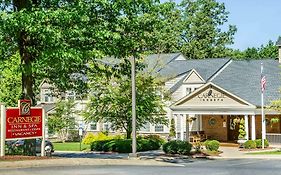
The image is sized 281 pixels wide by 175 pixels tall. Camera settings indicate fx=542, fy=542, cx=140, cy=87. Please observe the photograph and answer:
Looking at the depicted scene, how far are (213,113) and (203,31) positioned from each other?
40.0m

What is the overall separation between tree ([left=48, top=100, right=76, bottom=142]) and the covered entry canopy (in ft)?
39.5

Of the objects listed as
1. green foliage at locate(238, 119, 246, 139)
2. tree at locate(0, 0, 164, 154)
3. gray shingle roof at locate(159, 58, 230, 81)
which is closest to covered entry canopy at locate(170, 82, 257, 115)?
green foliage at locate(238, 119, 246, 139)

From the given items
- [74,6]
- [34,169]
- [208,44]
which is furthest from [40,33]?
[208,44]

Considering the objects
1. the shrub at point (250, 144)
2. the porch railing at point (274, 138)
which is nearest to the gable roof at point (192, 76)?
the porch railing at point (274, 138)

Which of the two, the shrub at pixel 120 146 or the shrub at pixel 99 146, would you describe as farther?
the shrub at pixel 99 146

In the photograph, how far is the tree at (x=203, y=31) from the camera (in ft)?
268

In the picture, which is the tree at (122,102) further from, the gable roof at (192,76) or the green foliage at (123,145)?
the gable roof at (192,76)

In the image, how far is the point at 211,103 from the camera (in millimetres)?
44969

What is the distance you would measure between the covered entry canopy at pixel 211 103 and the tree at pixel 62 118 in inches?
474

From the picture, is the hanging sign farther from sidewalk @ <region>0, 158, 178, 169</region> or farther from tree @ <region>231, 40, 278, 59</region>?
tree @ <region>231, 40, 278, 59</region>

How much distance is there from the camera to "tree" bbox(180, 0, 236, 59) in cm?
8162

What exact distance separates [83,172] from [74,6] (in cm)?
664

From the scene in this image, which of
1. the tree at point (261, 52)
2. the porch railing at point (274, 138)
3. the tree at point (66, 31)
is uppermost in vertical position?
the tree at point (261, 52)

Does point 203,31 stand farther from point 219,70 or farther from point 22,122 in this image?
point 22,122
